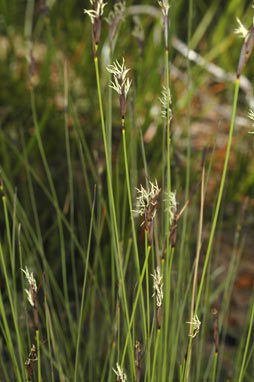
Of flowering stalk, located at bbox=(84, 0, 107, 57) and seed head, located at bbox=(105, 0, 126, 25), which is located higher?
seed head, located at bbox=(105, 0, 126, 25)

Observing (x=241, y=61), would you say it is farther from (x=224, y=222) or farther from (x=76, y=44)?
(x=76, y=44)

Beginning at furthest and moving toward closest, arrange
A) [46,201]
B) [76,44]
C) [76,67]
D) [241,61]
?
[76,44], [76,67], [46,201], [241,61]

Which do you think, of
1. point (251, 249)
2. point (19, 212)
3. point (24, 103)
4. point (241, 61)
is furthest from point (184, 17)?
point (241, 61)

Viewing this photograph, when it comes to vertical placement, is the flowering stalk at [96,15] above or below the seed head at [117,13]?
below

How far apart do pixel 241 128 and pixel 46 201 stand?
84 cm

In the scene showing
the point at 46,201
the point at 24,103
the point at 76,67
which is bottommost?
the point at 46,201

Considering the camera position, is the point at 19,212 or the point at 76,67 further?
the point at 76,67

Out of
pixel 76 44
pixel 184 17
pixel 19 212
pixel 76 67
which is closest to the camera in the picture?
pixel 19 212

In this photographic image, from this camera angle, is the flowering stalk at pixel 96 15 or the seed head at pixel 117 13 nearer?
the flowering stalk at pixel 96 15

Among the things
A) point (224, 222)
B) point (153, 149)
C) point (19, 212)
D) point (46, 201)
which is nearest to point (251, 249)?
point (224, 222)

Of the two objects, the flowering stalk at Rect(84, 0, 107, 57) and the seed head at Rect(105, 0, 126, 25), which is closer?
the flowering stalk at Rect(84, 0, 107, 57)

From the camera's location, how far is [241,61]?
596 millimetres

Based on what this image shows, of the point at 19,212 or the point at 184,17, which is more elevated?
the point at 184,17

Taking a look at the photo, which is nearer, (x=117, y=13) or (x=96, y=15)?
(x=96, y=15)
